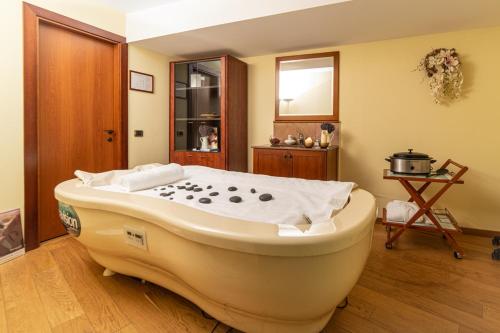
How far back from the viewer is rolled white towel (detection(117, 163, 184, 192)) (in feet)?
5.41

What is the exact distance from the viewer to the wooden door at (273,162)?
3.01 metres

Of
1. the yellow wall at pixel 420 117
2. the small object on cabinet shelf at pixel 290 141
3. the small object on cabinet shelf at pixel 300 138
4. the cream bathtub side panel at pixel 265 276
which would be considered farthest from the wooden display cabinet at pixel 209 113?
the cream bathtub side panel at pixel 265 276

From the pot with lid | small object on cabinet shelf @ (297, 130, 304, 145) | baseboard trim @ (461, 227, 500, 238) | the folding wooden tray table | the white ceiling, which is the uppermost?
the white ceiling

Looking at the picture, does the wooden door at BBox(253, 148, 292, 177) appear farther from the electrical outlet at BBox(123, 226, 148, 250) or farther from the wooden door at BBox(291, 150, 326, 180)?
the electrical outlet at BBox(123, 226, 148, 250)

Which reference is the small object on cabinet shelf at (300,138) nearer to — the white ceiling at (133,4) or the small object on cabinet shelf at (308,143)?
the small object on cabinet shelf at (308,143)

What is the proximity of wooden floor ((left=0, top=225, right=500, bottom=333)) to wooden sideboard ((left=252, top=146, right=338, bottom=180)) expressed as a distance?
97cm

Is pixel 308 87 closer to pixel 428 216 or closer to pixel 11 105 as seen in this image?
pixel 428 216

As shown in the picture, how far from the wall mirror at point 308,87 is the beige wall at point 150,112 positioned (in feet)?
4.72

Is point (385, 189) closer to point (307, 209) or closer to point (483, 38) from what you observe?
point (483, 38)

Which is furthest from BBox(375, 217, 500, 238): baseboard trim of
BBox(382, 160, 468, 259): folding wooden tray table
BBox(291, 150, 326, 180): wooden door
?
BBox(291, 150, 326, 180): wooden door

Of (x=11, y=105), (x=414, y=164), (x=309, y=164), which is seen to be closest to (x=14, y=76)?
(x=11, y=105)

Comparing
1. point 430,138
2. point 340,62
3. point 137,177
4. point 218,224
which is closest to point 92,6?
point 137,177

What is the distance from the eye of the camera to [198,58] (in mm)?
3674

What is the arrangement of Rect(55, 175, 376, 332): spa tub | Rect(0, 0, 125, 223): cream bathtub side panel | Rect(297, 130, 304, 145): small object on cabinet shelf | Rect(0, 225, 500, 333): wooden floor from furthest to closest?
Rect(297, 130, 304, 145): small object on cabinet shelf
Rect(0, 0, 125, 223): cream bathtub side panel
Rect(0, 225, 500, 333): wooden floor
Rect(55, 175, 376, 332): spa tub
